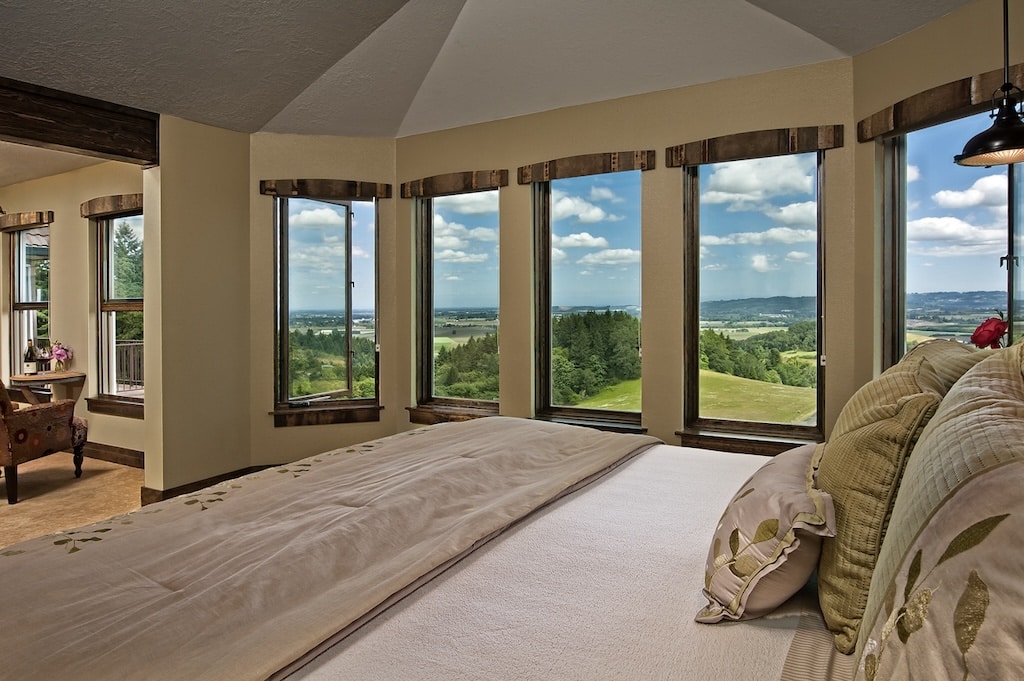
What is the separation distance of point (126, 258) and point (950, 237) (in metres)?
6.12

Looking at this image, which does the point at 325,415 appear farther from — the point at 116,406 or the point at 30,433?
the point at 116,406

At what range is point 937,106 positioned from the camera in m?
2.95

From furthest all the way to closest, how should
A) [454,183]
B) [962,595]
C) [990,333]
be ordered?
1. [454,183]
2. [990,333]
3. [962,595]

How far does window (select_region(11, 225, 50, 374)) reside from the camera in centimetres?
643

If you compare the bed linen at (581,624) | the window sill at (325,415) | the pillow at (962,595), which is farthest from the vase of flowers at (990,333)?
the window sill at (325,415)

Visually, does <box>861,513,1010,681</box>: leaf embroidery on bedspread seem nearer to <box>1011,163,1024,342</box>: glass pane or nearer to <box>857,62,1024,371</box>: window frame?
<box>1011,163,1024,342</box>: glass pane

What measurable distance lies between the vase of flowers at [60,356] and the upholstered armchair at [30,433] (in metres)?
1.10

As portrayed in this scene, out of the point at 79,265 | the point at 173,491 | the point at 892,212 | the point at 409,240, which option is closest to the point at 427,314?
the point at 409,240

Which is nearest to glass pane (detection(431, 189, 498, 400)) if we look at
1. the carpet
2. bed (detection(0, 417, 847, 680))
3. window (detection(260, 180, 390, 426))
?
window (detection(260, 180, 390, 426))

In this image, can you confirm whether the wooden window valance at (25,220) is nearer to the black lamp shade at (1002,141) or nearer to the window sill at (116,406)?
the window sill at (116,406)

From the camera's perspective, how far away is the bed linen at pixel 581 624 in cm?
105

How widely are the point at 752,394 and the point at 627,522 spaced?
94.9 inches

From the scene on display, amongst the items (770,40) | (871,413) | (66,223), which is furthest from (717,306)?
(66,223)

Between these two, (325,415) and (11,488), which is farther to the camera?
(325,415)
